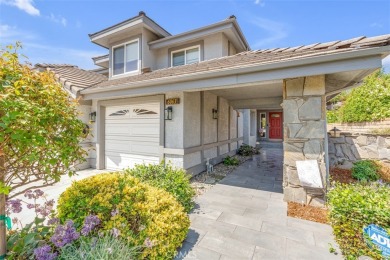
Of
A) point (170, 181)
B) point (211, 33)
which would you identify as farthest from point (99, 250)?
point (211, 33)

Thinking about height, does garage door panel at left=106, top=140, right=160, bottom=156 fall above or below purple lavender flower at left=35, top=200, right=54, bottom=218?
above

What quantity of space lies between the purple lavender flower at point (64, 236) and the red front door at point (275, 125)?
59.7 ft

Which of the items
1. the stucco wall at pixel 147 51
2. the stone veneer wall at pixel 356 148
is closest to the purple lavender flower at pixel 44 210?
the stucco wall at pixel 147 51

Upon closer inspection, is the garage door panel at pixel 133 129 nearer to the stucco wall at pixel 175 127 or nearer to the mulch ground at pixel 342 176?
the stucco wall at pixel 175 127

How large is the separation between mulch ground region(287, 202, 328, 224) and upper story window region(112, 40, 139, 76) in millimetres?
8486

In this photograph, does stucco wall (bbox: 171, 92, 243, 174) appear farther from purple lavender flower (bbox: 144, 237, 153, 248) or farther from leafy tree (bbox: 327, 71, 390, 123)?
leafy tree (bbox: 327, 71, 390, 123)

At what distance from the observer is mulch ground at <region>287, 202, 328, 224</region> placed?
3701 mm

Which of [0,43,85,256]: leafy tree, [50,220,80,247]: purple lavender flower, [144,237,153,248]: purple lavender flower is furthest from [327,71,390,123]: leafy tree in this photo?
[50,220,80,247]: purple lavender flower

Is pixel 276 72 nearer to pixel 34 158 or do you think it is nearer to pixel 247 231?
pixel 247 231

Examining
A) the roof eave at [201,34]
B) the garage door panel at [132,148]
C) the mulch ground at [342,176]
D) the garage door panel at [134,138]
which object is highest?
the roof eave at [201,34]

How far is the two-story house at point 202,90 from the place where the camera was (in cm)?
403

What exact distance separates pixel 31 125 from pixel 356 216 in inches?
169

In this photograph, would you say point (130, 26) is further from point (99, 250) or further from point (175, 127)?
point (99, 250)

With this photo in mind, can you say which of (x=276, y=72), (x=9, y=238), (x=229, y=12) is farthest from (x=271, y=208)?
(x=229, y=12)
